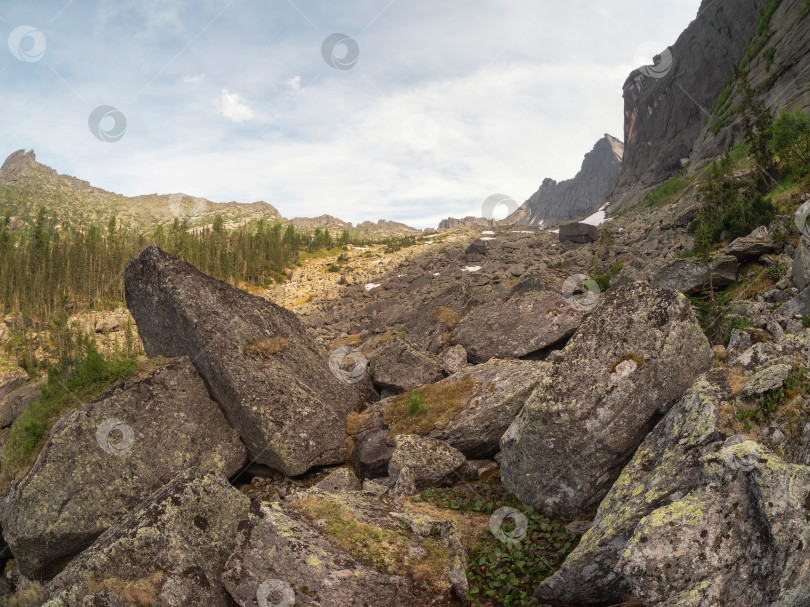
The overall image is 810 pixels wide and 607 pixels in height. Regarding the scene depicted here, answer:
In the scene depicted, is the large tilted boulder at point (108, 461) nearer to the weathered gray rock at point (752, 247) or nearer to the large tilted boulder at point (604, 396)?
the large tilted boulder at point (604, 396)

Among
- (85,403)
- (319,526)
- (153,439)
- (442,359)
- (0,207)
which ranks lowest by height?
(319,526)

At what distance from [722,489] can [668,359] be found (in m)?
3.49

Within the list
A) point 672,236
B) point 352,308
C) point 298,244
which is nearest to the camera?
point 672,236

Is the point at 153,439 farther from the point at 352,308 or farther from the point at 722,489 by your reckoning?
the point at 352,308

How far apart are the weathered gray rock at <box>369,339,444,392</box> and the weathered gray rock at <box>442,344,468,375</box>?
0.77ft

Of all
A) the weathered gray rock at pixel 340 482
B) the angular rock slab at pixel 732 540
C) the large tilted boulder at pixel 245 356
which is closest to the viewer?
the angular rock slab at pixel 732 540

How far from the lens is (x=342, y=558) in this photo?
25.4 ft

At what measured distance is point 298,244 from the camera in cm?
10919

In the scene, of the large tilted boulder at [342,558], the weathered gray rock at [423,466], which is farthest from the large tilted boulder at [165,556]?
the weathered gray rock at [423,466]

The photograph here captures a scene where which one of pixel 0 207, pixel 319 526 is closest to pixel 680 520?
pixel 319 526

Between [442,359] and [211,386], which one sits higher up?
[211,386]

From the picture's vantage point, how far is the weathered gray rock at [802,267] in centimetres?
1206

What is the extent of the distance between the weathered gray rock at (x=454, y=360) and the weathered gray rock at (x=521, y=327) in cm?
61

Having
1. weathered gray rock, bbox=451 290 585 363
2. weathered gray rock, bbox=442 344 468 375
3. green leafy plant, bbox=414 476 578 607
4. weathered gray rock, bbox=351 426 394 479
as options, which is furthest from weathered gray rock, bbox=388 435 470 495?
weathered gray rock, bbox=451 290 585 363
